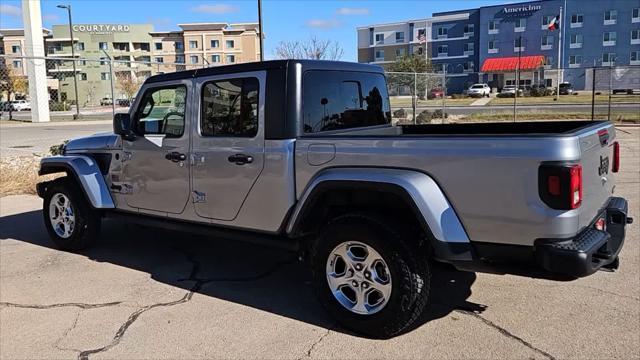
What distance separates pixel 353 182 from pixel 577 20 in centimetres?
8648

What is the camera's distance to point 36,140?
2042 cm

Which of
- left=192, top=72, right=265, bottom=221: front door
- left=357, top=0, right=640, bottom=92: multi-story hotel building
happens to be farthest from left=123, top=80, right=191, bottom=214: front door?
left=357, top=0, right=640, bottom=92: multi-story hotel building

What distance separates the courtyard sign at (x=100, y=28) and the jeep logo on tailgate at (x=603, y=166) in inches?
4216

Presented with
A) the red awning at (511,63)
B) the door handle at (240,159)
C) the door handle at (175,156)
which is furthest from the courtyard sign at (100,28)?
the door handle at (240,159)

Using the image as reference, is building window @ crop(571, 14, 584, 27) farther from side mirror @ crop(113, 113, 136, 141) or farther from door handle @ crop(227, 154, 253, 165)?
door handle @ crop(227, 154, 253, 165)

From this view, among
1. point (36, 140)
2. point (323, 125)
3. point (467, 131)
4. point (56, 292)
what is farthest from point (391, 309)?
point (36, 140)

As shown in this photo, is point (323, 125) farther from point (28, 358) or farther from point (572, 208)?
point (28, 358)

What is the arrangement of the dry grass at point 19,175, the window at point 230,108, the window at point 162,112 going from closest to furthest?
the window at point 230,108 → the window at point 162,112 → the dry grass at point 19,175

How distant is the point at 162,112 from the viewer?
17.4 ft

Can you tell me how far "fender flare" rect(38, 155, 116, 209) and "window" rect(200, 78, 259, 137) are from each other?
1.64m

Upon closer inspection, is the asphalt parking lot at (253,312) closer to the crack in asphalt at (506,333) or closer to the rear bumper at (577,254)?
the crack in asphalt at (506,333)

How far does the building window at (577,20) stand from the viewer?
258 ft

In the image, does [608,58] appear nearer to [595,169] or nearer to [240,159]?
[595,169]

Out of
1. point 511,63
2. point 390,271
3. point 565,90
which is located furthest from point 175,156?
point 511,63
